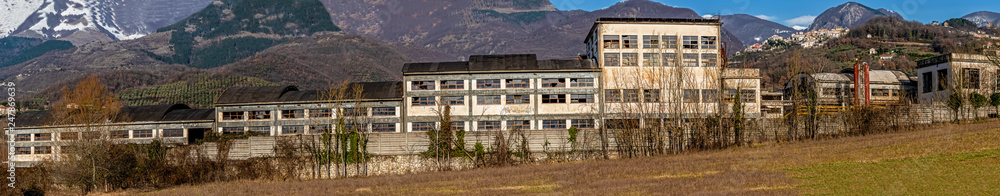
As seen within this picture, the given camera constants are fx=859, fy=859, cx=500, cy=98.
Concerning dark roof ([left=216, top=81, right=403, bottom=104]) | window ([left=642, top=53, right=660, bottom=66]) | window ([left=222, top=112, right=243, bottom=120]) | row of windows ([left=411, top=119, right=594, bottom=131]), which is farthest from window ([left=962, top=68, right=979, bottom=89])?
window ([left=222, top=112, right=243, bottom=120])

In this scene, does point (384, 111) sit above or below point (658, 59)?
below

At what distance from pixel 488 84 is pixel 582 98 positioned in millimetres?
7739

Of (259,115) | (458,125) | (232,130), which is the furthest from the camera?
(232,130)

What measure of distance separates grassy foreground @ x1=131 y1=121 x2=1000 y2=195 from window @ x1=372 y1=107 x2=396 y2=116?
1376cm

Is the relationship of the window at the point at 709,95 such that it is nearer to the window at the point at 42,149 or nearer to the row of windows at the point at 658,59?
the row of windows at the point at 658,59

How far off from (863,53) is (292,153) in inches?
5787

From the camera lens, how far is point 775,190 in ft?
129

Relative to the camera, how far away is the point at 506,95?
7000 centimetres

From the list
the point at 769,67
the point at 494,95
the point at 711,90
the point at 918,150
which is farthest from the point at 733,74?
the point at 769,67

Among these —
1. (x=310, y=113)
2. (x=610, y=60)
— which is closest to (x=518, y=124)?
(x=610, y=60)

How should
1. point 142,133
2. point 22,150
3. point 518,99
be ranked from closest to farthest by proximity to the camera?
point 518,99 < point 142,133 < point 22,150

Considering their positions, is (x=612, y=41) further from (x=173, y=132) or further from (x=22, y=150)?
(x=22, y=150)

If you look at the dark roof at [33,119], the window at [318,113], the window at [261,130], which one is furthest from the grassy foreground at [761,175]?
the dark roof at [33,119]

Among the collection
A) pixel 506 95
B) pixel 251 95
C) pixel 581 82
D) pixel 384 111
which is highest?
pixel 581 82
